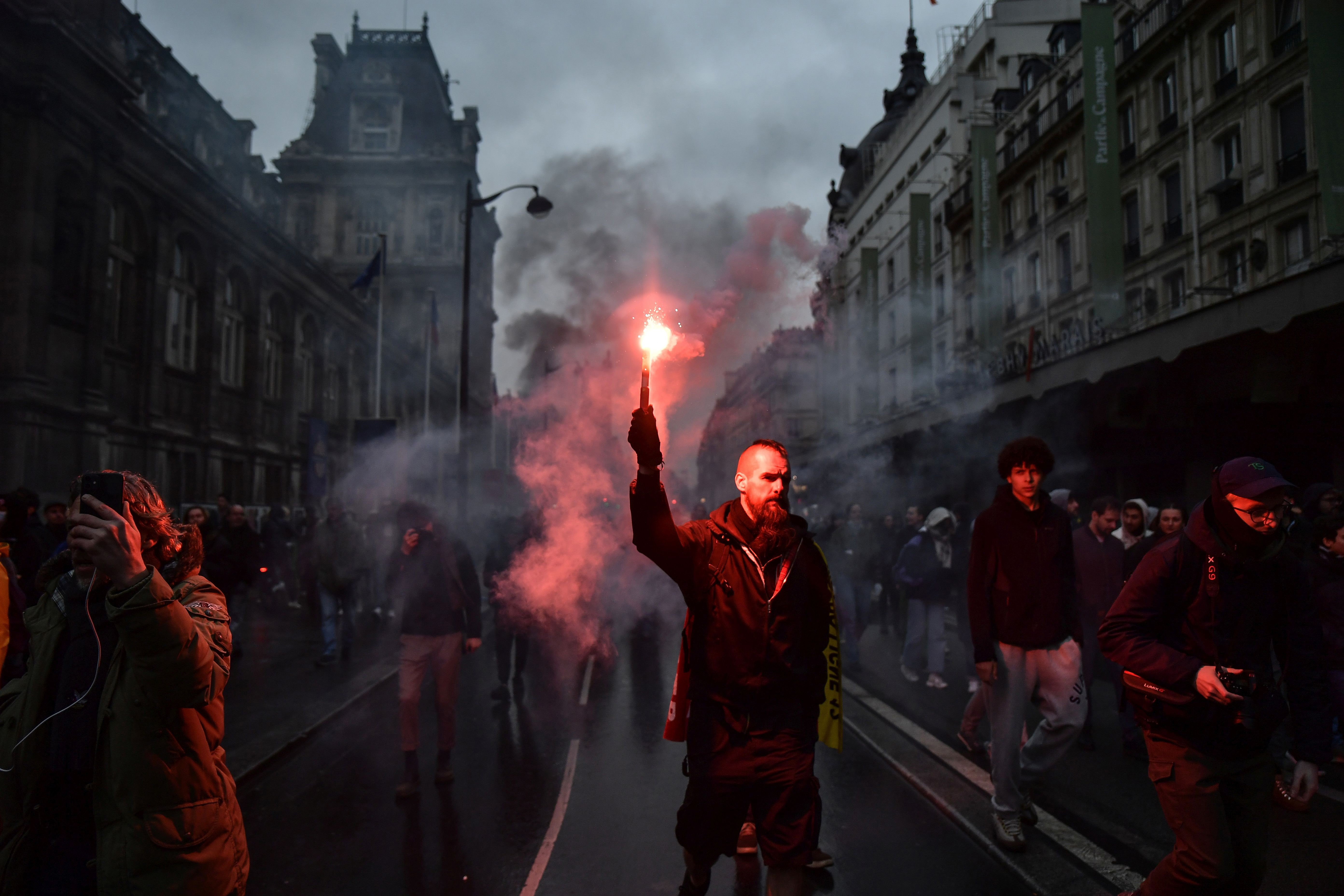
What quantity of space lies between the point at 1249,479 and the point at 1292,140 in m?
21.7

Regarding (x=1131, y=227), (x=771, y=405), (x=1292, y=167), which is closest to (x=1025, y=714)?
(x=1292, y=167)

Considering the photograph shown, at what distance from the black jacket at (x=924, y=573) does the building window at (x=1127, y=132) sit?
21.1 m

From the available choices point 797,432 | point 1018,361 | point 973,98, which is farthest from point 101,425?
point 973,98

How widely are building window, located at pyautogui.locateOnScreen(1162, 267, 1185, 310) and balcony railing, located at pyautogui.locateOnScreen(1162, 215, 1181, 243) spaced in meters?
0.91

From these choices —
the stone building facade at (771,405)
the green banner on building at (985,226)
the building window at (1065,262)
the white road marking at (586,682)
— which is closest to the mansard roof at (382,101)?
the stone building facade at (771,405)

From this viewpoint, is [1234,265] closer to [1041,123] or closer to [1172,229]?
[1172,229]

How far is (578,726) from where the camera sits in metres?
7.19

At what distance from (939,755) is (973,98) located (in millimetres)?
34547

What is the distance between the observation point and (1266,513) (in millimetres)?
2713

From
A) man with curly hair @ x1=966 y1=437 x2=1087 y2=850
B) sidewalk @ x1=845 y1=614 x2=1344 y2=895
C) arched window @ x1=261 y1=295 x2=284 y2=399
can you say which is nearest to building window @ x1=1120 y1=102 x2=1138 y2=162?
sidewalk @ x1=845 y1=614 x2=1344 y2=895

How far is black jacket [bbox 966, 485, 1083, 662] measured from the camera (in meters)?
4.42

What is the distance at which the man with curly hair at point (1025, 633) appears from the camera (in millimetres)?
4348

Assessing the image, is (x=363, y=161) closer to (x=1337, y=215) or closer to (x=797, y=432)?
(x=797, y=432)

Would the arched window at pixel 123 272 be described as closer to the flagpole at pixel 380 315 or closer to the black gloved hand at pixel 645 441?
the flagpole at pixel 380 315
